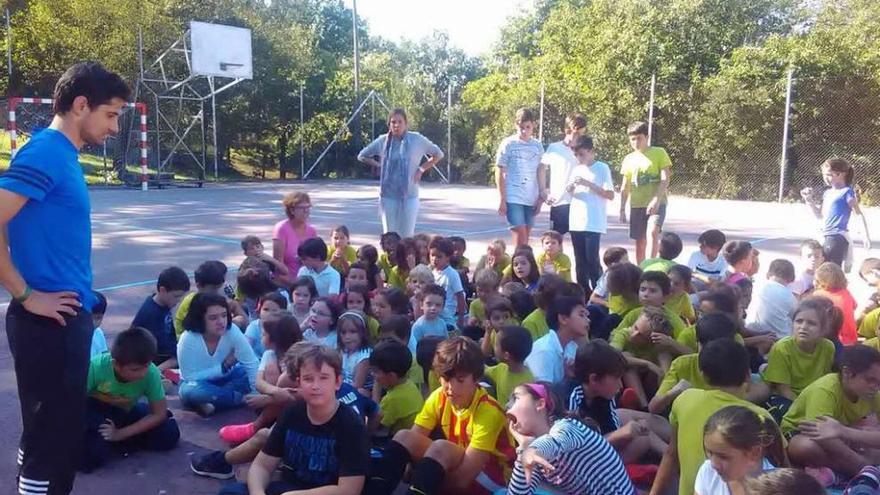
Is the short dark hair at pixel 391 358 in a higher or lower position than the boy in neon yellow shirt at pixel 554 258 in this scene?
lower

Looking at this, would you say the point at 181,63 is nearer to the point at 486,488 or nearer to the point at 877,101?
the point at 877,101

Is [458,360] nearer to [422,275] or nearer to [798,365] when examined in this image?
[798,365]

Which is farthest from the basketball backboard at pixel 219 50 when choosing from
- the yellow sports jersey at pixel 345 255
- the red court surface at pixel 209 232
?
the yellow sports jersey at pixel 345 255

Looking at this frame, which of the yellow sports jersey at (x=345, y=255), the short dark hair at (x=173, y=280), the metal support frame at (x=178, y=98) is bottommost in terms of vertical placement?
the yellow sports jersey at (x=345, y=255)

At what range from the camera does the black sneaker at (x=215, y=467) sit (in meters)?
3.87

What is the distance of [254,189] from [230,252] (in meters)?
12.6

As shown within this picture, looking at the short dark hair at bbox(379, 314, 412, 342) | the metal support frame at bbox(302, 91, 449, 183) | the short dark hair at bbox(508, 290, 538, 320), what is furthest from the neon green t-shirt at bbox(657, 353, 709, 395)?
the metal support frame at bbox(302, 91, 449, 183)

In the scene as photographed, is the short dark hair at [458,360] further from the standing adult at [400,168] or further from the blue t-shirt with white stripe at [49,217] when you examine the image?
the standing adult at [400,168]

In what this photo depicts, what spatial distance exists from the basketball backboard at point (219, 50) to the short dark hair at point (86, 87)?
2148cm

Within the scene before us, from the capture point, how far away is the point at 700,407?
3.10 metres

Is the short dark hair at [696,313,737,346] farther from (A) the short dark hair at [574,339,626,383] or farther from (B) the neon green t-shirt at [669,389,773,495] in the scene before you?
(B) the neon green t-shirt at [669,389,773,495]

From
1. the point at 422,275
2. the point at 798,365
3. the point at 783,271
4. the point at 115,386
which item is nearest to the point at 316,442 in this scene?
the point at 115,386

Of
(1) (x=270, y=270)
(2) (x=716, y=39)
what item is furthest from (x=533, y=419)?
(2) (x=716, y=39)

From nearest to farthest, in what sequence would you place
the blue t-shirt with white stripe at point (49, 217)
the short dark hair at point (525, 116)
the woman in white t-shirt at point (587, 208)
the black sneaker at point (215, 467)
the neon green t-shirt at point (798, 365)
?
the blue t-shirt with white stripe at point (49, 217)
the black sneaker at point (215, 467)
the neon green t-shirt at point (798, 365)
the woman in white t-shirt at point (587, 208)
the short dark hair at point (525, 116)
